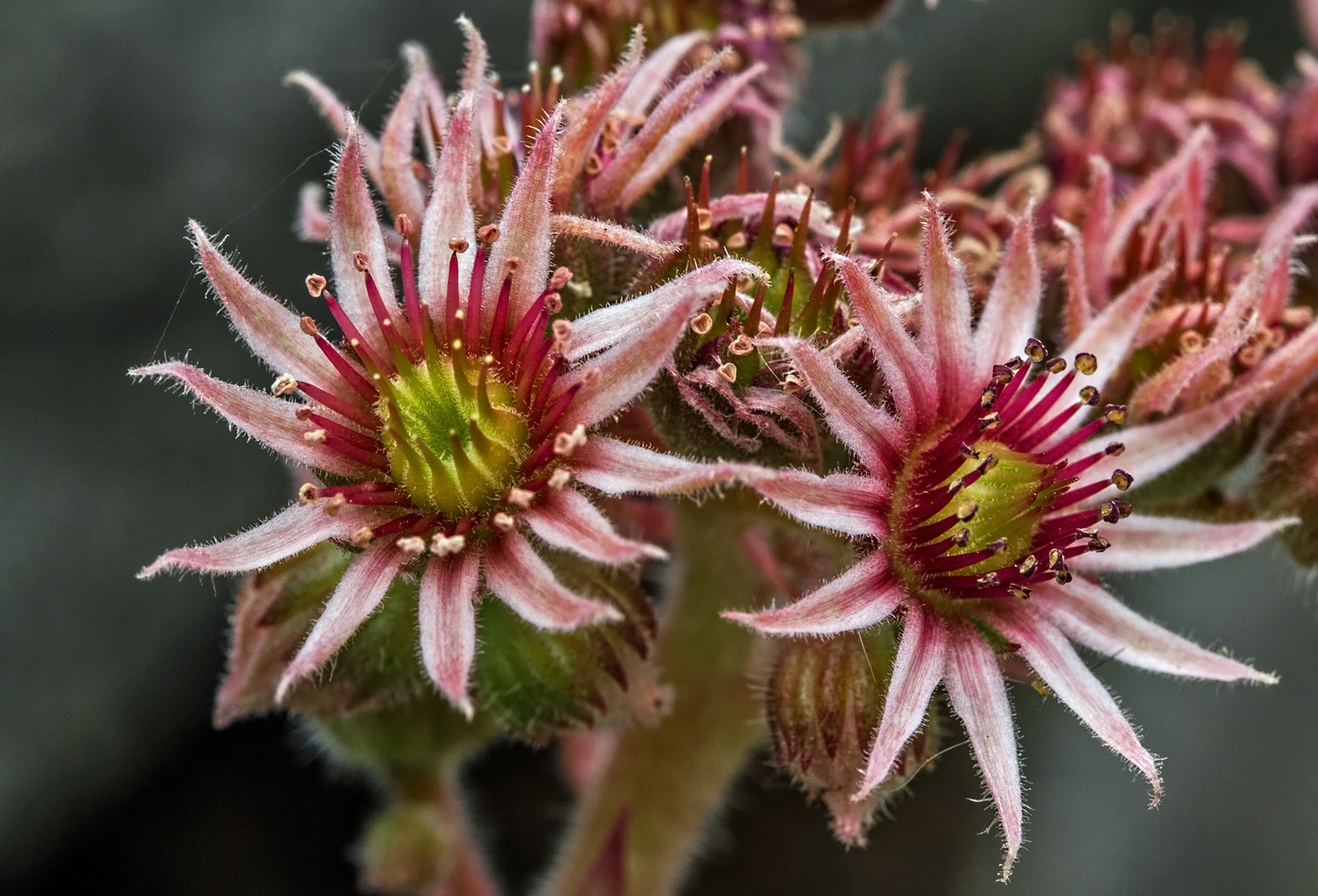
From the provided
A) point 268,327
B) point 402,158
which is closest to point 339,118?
point 402,158

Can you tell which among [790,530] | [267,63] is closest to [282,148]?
[267,63]

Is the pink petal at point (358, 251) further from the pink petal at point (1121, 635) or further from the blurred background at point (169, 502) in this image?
the blurred background at point (169, 502)

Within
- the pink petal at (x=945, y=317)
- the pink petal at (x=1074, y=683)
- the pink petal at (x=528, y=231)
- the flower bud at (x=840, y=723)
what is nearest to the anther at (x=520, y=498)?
the pink petal at (x=528, y=231)

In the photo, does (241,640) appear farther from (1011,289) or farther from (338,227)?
(1011,289)

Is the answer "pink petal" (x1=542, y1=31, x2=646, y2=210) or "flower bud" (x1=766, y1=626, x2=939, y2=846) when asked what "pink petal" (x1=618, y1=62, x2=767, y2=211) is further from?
"flower bud" (x1=766, y1=626, x2=939, y2=846)

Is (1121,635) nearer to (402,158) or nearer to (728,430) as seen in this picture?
(728,430)

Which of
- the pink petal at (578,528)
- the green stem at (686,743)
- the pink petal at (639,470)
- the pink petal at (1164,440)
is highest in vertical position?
the pink petal at (639,470)

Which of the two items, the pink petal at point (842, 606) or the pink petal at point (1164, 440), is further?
the pink petal at point (1164, 440)

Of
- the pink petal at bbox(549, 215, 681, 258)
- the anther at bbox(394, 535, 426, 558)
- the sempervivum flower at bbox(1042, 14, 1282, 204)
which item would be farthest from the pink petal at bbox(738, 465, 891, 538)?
the sempervivum flower at bbox(1042, 14, 1282, 204)
